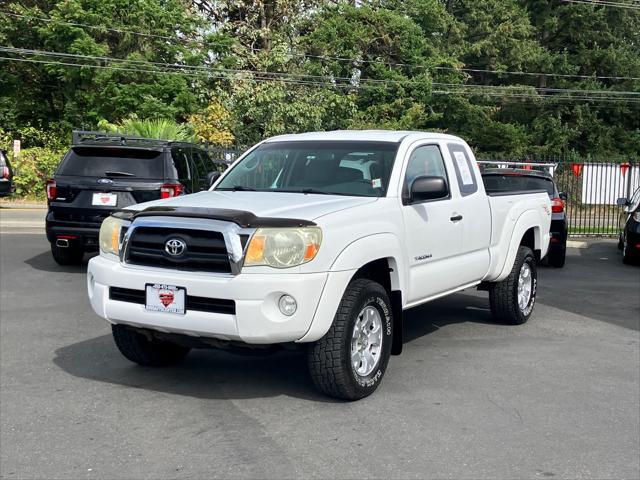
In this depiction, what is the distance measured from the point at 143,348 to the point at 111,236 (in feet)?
3.28

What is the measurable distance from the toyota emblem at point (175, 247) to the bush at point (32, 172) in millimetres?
22400

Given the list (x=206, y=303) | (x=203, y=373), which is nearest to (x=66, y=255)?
(x=203, y=373)

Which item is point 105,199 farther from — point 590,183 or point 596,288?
point 590,183

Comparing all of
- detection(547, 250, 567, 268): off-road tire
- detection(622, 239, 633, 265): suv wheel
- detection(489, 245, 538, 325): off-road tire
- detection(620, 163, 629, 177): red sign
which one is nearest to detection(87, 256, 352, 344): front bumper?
detection(489, 245, 538, 325): off-road tire

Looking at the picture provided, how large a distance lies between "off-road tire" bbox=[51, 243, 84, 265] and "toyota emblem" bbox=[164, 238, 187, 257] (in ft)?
23.9

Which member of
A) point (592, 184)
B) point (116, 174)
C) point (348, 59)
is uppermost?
point (348, 59)

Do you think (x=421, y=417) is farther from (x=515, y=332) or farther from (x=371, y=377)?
(x=515, y=332)

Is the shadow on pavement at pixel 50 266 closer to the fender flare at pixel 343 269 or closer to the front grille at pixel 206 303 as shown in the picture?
the front grille at pixel 206 303

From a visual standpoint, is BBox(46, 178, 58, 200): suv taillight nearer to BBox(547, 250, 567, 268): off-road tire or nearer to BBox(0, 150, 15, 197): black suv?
BBox(547, 250, 567, 268): off-road tire

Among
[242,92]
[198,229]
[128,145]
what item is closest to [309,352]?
[198,229]

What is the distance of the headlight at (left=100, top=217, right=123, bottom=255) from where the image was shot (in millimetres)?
6020

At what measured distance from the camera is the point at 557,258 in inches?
558

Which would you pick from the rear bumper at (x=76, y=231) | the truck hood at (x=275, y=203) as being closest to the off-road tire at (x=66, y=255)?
the rear bumper at (x=76, y=231)

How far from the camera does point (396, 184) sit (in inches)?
256
